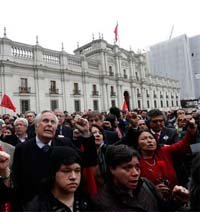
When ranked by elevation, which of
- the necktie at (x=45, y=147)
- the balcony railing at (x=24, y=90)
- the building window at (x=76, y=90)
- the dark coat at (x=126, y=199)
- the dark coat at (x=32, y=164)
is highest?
the building window at (x=76, y=90)

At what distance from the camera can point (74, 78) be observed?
26.4m

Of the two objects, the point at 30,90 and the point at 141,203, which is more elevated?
the point at 30,90

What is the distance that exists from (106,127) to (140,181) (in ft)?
10.4

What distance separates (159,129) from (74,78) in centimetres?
2307

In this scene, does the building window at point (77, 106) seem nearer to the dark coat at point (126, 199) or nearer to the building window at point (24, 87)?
the building window at point (24, 87)

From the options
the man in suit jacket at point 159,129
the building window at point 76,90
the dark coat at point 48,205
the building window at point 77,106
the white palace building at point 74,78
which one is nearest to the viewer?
the dark coat at point 48,205

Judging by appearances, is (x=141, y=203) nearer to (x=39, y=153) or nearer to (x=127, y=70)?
(x=39, y=153)

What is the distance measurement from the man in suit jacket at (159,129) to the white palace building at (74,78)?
18082mm

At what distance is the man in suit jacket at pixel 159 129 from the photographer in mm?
3793

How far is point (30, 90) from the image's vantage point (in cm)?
2205

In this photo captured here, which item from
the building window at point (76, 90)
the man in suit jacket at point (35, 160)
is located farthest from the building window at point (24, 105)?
the man in suit jacket at point (35, 160)

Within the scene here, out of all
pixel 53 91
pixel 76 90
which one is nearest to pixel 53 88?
Result: pixel 53 91

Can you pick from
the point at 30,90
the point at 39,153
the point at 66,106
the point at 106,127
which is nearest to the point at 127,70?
the point at 66,106

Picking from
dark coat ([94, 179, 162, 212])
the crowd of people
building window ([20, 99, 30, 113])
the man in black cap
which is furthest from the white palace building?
dark coat ([94, 179, 162, 212])
